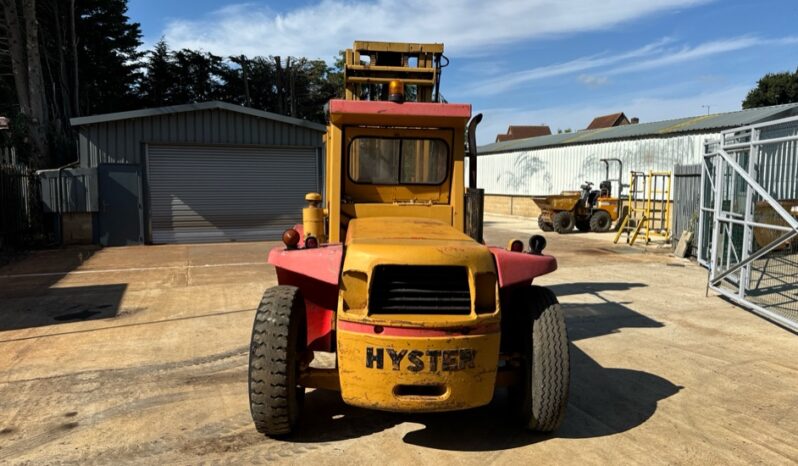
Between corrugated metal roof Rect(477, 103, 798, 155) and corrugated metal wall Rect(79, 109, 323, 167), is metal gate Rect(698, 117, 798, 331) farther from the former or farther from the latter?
corrugated metal wall Rect(79, 109, 323, 167)

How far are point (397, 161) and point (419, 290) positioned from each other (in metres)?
1.76

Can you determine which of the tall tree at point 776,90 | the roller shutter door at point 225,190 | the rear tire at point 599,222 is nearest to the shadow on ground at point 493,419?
the roller shutter door at point 225,190

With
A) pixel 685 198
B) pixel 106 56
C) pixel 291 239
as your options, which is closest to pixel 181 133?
pixel 291 239

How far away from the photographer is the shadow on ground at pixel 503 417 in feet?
12.7

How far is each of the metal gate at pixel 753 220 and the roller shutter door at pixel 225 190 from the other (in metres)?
11.4

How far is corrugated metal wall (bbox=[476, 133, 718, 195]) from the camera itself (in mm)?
21484

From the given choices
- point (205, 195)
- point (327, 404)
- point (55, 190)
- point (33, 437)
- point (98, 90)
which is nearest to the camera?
point (33, 437)

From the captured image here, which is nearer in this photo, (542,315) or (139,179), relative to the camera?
(542,315)

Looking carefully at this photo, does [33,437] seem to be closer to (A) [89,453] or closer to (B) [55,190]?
(A) [89,453]

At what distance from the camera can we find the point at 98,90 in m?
35.8

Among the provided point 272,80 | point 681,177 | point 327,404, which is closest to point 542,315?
point 327,404

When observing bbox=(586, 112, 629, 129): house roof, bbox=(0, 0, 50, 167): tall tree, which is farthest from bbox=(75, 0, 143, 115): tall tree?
bbox=(586, 112, 629, 129): house roof

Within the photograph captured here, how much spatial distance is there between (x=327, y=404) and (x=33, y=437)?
7.02 ft

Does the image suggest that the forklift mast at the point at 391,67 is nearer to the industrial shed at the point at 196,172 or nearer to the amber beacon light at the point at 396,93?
the amber beacon light at the point at 396,93
